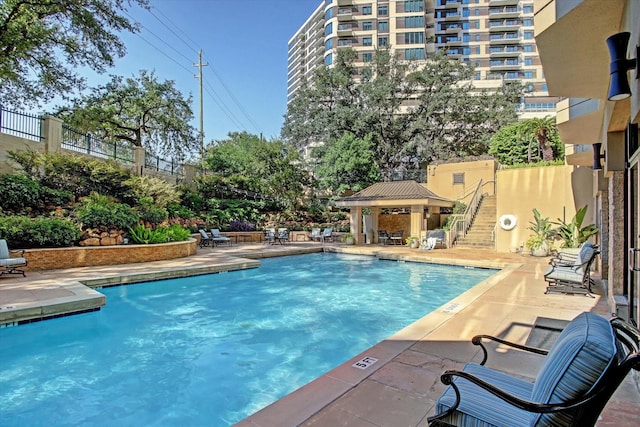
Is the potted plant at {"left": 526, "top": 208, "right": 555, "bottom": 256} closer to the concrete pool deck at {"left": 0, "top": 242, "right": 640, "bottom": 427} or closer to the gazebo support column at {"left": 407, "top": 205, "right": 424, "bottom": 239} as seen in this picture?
the concrete pool deck at {"left": 0, "top": 242, "right": 640, "bottom": 427}

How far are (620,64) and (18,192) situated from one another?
1431 cm

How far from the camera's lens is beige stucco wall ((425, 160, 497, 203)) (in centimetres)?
1956

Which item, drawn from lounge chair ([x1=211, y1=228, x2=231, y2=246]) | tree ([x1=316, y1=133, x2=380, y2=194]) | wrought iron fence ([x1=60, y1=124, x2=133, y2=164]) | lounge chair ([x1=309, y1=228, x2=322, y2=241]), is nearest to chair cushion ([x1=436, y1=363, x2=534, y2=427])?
lounge chair ([x1=211, y1=228, x2=231, y2=246])

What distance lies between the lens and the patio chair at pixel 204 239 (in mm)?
15750

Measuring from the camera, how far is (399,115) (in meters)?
29.1

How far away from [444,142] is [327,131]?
391 inches

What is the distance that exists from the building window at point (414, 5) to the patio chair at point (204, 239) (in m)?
46.2


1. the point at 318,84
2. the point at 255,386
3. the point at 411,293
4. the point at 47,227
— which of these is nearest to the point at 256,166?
the point at 318,84

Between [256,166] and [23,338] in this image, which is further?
[256,166]

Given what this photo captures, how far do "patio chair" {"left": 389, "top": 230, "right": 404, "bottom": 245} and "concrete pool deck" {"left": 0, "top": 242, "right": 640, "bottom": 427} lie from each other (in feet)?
29.4

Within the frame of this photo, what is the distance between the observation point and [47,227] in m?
9.52

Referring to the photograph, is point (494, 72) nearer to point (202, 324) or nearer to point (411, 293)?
point (411, 293)

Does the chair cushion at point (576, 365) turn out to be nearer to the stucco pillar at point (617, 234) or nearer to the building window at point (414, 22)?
the stucco pillar at point (617, 234)

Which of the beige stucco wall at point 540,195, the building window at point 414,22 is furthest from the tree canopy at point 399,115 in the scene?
the building window at point 414,22
